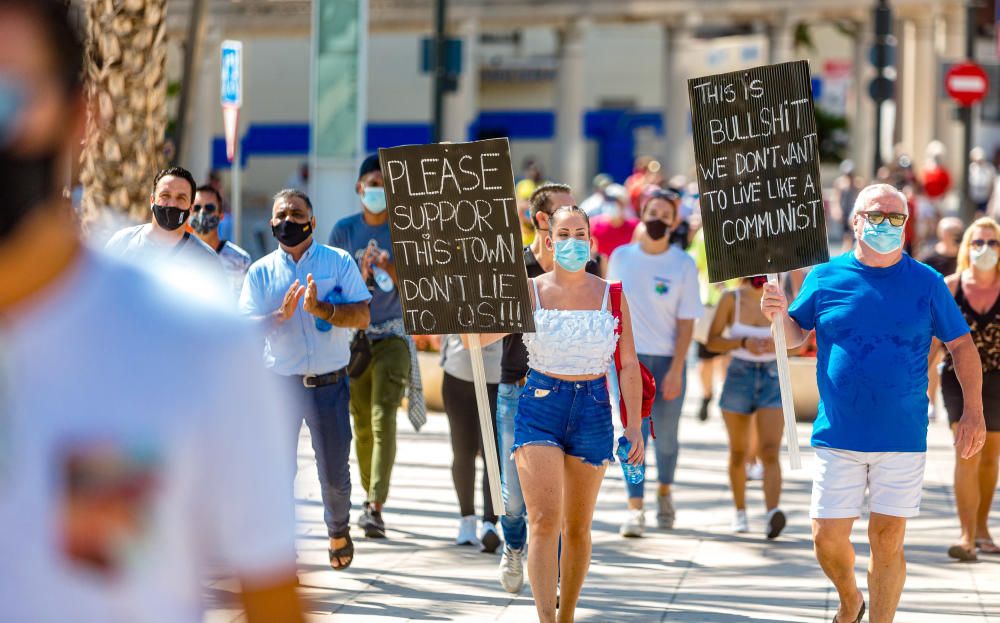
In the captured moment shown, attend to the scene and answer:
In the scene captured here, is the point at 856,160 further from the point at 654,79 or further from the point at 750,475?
the point at 750,475

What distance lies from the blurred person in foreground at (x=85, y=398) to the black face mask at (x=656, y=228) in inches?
307

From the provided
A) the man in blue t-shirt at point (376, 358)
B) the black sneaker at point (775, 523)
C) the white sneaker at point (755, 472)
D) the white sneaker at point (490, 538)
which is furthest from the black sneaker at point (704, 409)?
the white sneaker at point (490, 538)

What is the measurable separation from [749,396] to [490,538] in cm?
187

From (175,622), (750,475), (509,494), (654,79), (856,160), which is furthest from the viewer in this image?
(654,79)

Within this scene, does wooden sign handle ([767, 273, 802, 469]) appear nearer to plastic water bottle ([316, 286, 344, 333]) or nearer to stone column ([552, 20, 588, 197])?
plastic water bottle ([316, 286, 344, 333])

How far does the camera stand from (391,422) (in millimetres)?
9344

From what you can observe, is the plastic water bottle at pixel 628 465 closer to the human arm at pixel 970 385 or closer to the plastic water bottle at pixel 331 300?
the human arm at pixel 970 385

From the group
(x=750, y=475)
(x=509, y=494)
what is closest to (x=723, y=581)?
(x=509, y=494)

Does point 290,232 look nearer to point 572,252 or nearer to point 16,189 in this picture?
point 572,252

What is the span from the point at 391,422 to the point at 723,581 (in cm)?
221

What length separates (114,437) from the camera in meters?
1.84

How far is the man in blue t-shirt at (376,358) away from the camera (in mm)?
9250

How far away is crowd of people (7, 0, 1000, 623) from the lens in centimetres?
185

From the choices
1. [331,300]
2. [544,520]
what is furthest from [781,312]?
[331,300]
